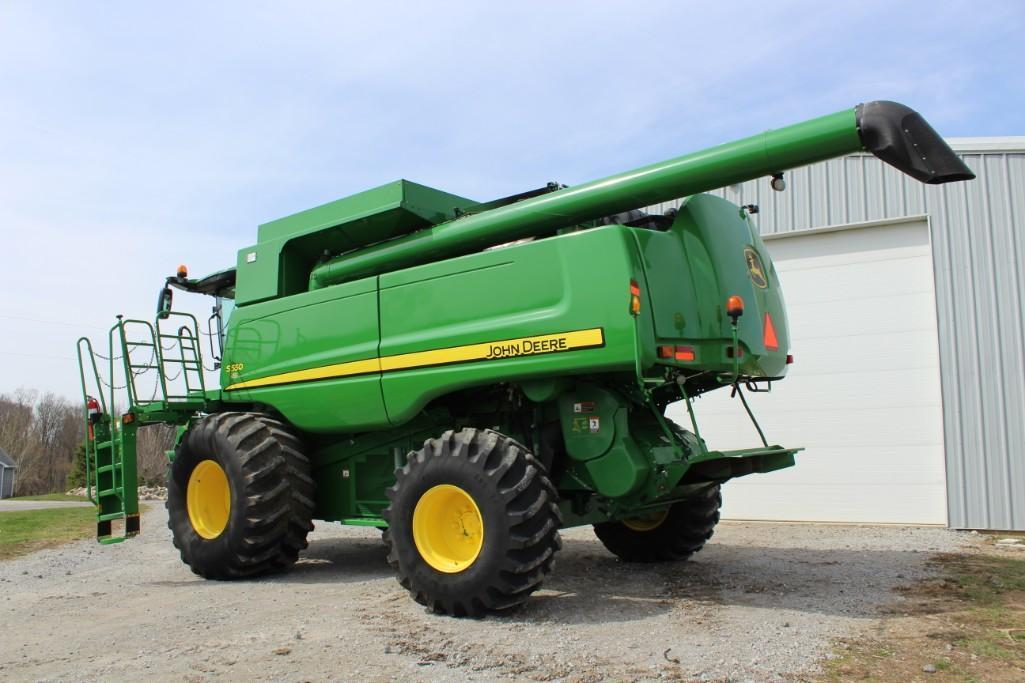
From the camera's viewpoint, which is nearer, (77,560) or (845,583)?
(845,583)

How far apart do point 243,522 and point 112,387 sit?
238cm

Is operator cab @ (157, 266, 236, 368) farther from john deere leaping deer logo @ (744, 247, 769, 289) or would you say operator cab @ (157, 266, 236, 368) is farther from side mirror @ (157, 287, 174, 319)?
john deere leaping deer logo @ (744, 247, 769, 289)

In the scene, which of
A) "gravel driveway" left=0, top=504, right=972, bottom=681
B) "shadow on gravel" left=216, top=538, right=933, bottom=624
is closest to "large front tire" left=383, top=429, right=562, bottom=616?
"gravel driveway" left=0, top=504, right=972, bottom=681

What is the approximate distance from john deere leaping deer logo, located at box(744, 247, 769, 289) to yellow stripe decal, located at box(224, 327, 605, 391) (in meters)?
1.75

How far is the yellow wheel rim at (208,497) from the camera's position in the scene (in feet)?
26.9

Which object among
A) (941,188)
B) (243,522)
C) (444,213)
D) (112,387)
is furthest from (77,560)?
(941,188)

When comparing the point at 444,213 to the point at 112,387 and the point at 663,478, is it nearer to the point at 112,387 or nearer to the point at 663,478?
the point at 663,478

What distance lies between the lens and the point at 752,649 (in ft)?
15.8

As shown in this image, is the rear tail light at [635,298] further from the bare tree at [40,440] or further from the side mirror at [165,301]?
the bare tree at [40,440]

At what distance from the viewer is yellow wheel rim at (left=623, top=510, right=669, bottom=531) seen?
8008 millimetres

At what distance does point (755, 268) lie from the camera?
22.8ft

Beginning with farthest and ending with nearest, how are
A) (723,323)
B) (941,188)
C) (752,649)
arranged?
(941,188), (723,323), (752,649)

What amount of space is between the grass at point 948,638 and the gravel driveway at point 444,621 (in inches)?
8.5

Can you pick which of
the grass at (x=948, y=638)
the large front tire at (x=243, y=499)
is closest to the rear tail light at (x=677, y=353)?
the grass at (x=948, y=638)
